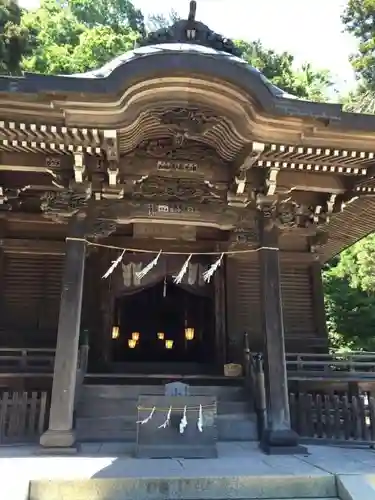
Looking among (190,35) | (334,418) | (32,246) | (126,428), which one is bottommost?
(126,428)

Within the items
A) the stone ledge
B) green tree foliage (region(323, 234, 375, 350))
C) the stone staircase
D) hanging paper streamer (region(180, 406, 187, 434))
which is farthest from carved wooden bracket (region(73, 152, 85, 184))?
green tree foliage (region(323, 234, 375, 350))

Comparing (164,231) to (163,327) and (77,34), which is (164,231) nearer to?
(163,327)

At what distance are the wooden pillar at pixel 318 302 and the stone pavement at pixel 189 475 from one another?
4.19 meters

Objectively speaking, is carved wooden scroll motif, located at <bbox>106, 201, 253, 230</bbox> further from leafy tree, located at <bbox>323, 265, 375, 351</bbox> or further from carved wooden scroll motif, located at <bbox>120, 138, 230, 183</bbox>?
leafy tree, located at <bbox>323, 265, 375, 351</bbox>

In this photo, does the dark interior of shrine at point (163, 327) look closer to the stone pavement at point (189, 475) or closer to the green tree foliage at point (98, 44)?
the stone pavement at point (189, 475)

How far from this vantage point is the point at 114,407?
23.1 feet

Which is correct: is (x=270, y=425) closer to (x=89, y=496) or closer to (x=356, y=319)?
(x=89, y=496)

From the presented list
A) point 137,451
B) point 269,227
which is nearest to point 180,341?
point 269,227

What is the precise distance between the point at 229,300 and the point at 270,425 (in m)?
3.24

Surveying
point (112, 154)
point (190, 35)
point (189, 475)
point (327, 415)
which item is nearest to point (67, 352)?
point (189, 475)

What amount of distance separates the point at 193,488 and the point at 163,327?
9749 millimetres

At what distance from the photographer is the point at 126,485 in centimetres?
432

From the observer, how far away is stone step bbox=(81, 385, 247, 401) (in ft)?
23.8

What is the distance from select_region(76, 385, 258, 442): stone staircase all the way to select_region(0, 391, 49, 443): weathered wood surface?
22.3 inches
